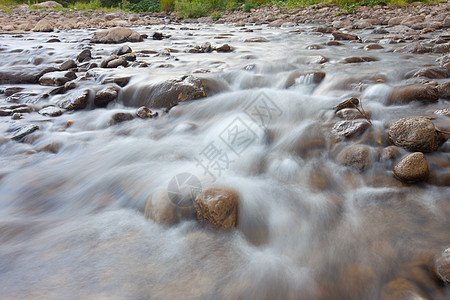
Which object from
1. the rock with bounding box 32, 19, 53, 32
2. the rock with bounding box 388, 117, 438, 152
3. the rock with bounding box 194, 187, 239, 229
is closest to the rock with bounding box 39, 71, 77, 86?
the rock with bounding box 194, 187, 239, 229

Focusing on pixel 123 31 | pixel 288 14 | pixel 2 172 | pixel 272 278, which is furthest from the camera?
pixel 288 14

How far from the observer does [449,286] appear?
1345 mm

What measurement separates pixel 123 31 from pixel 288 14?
10.3 m

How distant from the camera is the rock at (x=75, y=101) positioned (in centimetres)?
418

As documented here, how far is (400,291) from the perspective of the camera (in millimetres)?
1406

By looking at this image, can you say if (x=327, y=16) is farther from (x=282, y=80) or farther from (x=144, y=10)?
(x=144, y=10)

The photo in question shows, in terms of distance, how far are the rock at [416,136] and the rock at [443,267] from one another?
105 cm

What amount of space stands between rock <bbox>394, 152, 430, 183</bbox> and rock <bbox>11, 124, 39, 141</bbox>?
3918mm

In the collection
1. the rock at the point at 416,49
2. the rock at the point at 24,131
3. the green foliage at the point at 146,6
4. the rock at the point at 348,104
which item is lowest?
the rock at the point at 24,131

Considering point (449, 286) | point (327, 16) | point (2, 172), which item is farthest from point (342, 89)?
point (327, 16)

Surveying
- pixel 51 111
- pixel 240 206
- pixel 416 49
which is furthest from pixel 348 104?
pixel 51 111

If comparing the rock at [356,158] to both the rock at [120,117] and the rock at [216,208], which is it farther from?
the rock at [120,117]

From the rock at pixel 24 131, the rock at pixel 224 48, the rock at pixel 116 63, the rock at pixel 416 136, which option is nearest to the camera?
the rock at pixel 416 136

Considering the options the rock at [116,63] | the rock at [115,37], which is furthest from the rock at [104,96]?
the rock at [115,37]
